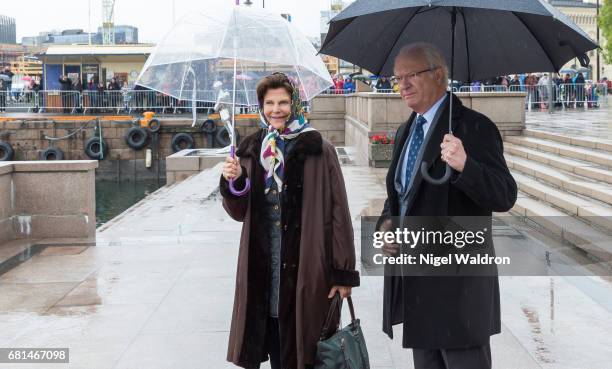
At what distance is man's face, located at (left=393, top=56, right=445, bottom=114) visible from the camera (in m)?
3.65

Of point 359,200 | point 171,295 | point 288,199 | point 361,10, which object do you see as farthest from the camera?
point 359,200

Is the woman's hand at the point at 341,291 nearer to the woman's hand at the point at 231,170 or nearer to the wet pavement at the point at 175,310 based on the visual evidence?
the woman's hand at the point at 231,170

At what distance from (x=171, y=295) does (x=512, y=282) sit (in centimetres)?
300

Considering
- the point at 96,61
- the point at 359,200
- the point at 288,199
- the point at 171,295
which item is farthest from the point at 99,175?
the point at 288,199

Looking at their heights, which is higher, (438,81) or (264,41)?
(264,41)

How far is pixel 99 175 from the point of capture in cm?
3975

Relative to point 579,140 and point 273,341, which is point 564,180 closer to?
point 579,140

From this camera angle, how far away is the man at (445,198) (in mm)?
3402

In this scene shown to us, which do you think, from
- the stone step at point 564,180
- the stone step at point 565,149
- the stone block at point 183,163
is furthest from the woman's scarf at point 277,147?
the stone block at point 183,163

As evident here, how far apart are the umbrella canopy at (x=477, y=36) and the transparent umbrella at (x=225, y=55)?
0.91 metres

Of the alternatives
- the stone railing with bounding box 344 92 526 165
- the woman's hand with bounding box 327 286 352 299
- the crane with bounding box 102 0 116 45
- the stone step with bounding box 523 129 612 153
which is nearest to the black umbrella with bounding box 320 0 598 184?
the woman's hand with bounding box 327 286 352 299

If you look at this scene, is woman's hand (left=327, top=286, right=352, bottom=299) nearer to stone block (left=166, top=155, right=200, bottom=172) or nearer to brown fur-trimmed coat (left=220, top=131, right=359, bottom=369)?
brown fur-trimmed coat (left=220, top=131, right=359, bottom=369)

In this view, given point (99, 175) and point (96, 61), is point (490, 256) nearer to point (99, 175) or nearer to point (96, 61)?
point (99, 175)

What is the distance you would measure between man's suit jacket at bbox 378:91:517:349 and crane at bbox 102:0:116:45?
99456mm
